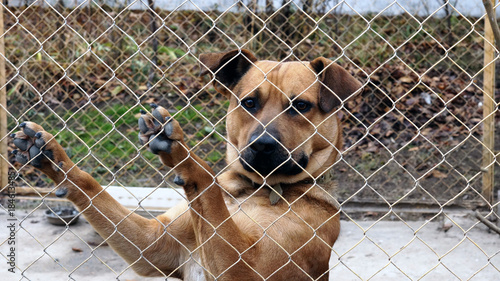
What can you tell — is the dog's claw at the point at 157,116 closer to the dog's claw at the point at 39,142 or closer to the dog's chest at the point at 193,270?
the dog's claw at the point at 39,142

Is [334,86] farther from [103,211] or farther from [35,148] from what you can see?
[35,148]

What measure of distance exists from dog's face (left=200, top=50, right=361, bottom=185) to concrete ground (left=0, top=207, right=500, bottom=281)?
0.85 metres

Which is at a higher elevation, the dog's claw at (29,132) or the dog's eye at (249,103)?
the dog's claw at (29,132)

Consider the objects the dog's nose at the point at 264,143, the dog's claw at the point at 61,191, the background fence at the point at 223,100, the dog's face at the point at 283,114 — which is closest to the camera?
the dog's claw at the point at 61,191

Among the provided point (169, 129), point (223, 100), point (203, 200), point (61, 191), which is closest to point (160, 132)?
point (169, 129)

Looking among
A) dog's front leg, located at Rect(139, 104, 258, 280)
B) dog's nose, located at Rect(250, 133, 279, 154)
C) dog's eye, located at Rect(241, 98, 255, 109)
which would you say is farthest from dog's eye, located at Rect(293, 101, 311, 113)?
dog's front leg, located at Rect(139, 104, 258, 280)

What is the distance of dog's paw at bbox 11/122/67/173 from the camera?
2.64 m

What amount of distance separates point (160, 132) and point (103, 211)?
3.04 ft

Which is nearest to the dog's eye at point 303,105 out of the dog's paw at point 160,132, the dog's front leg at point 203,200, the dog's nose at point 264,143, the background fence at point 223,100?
the dog's nose at point 264,143

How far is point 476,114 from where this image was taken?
675 centimetres

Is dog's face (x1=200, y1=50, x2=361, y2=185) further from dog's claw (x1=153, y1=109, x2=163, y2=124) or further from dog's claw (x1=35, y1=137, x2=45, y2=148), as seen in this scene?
dog's claw (x1=35, y1=137, x2=45, y2=148)

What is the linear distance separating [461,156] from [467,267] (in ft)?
7.18

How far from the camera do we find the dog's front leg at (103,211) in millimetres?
2680

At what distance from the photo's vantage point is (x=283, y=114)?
328cm
